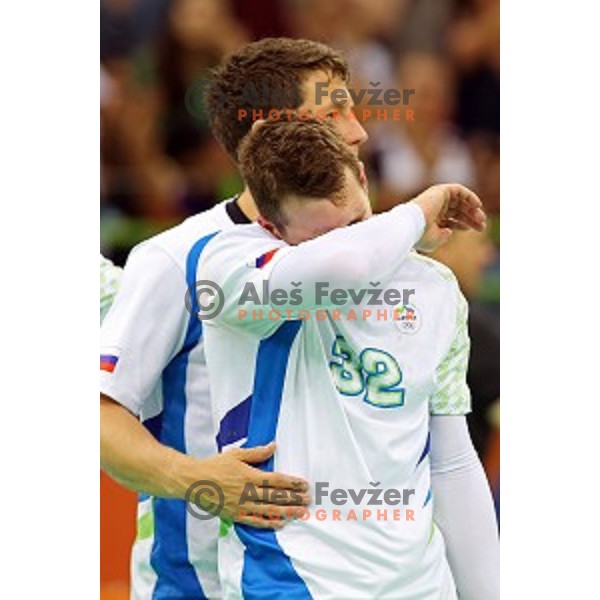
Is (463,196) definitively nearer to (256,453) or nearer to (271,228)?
(271,228)

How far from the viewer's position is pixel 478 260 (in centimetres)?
169

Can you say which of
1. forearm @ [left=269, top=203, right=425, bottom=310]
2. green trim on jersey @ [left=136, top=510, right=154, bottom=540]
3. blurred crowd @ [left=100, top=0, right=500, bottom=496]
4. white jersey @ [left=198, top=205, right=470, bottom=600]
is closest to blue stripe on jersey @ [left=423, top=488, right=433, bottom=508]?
white jersey @ [left=198, top=205, right=470, bottom=600]

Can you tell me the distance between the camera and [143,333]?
5.36 ft

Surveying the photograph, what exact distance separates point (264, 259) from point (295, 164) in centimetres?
10

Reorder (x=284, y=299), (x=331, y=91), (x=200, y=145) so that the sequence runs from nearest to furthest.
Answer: (x=284, y=299) < (x=331, y=91) < (x=200, y=145)

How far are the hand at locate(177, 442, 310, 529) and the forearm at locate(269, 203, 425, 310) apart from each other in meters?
0.18

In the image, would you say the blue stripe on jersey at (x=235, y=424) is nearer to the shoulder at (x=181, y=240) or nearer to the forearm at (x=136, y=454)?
the forearm at (x=136, y=454)

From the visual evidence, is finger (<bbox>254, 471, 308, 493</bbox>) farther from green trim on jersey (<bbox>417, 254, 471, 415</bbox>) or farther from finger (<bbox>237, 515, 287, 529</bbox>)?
green trim on jersey (<bbox>417, 254, 471, 415</bbox>)

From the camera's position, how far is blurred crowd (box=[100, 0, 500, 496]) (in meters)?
1.68

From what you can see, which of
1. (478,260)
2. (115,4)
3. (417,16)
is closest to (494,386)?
(478,260)

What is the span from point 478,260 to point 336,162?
0.95ft

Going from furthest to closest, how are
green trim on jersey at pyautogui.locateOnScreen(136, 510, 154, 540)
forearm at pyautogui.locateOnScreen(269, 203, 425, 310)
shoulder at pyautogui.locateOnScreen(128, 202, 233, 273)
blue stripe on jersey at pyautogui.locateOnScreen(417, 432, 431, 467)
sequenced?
green trim on jersey at pyautogui.locateOnScreen(136, 510, 154, 540) < shoulder at pyautogui.locateOnScreen(128, 202, 233, 273) < blue stripe on jersey at pyautogui.locateOnScreen(417, 432, 431, 467) < forearm at pyautogui.locateOnScreen(269, 203, 425, 310)

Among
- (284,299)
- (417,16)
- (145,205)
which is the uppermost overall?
(417,16)
